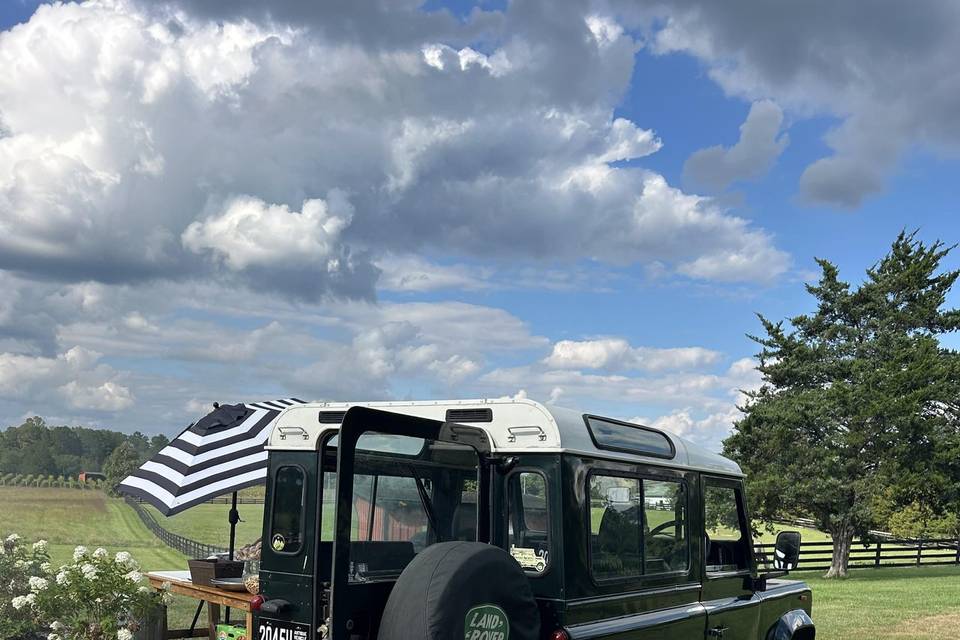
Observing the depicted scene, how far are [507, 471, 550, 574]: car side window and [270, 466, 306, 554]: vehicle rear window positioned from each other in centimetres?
128

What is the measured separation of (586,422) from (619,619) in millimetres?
1102

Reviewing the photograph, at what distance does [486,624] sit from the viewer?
3896 mm

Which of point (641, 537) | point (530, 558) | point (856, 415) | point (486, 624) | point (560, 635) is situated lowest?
point (560, 635)

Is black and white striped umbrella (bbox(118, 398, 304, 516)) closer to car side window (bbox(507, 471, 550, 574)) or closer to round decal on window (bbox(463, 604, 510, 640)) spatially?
car side window (bbox(507, 471, 550, 574))

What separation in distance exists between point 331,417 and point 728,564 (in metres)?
3.22

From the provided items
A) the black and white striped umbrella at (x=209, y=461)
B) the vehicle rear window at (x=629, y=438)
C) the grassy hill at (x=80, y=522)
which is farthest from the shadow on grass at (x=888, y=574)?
the vehicle rear window at (x=629, y=438)

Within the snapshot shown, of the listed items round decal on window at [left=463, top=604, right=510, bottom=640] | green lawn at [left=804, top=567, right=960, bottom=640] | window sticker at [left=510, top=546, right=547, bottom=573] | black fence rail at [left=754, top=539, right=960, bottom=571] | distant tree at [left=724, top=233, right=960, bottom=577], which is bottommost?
green lawn at [left=804, top=567, right=960, bottom=640]

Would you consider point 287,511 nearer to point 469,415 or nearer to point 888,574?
point 469,415

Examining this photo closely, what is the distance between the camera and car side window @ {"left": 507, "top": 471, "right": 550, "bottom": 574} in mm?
4617

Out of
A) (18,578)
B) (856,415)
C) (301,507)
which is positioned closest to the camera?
(301,507)

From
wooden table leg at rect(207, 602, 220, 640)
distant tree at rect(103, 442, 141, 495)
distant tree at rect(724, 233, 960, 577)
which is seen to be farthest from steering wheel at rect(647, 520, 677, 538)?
distant tree at rect(103, 442, 141, 495)

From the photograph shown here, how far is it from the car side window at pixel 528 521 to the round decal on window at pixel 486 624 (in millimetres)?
637

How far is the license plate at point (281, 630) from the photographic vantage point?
15.2 feet

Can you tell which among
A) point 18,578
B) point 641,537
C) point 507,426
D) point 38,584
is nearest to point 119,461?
point 18,578
